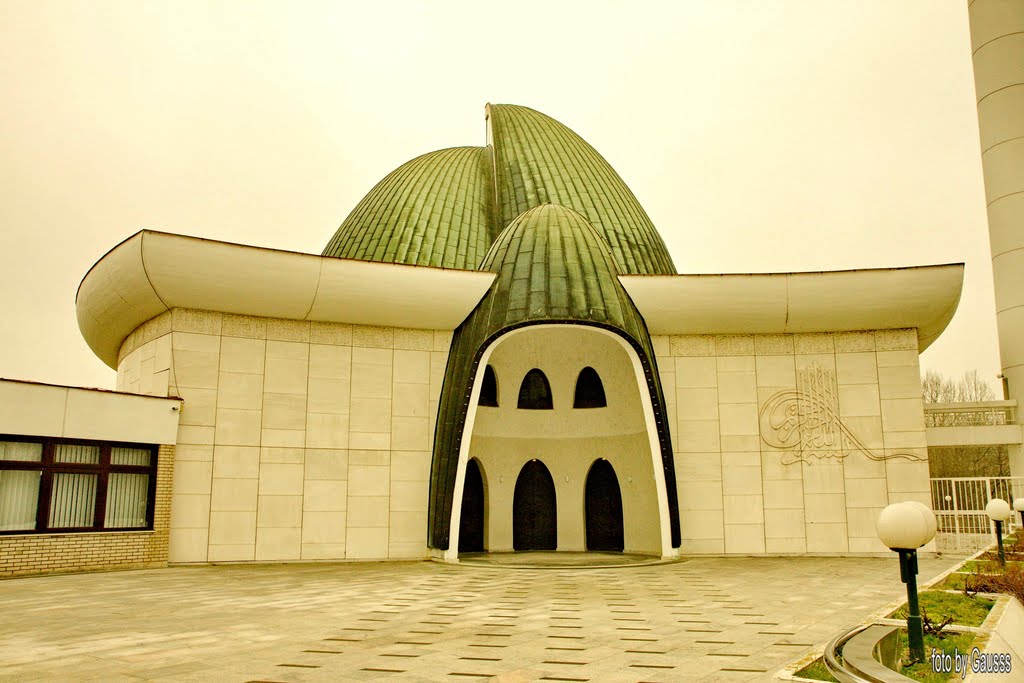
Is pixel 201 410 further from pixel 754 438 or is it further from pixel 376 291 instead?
pixel 754 438

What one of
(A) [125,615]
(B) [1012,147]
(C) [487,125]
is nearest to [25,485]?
(A) [125,615]

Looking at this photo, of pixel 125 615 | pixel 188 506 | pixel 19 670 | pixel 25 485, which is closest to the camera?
pixel 19 670

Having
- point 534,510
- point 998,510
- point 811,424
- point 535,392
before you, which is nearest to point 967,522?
point 811,424

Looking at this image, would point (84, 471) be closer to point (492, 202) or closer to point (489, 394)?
point (489, 394)

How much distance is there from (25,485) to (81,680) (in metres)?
10.5

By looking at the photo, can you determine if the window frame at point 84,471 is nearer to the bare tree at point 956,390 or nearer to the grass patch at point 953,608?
the grass patch at point 953,608

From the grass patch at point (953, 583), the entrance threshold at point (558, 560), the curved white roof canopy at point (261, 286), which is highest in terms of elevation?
the curved white roof canopy at point (261, 286)

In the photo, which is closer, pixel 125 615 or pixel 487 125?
pixel 125 615

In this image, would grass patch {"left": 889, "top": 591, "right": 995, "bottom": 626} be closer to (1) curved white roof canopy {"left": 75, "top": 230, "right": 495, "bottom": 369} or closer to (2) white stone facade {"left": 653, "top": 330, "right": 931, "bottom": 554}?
(2) white stone facade {"left": 653, "top": 330, "right": 931, "bottom": 554}

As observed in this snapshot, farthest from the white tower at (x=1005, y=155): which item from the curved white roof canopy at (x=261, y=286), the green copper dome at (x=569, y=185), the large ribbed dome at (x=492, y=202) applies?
the curved white roof canopy at (x=261, y=286)

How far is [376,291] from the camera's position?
18547mm

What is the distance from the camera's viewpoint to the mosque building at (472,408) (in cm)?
1658

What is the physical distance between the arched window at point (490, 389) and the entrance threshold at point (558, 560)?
13.7 ft

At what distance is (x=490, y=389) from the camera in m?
21.6
